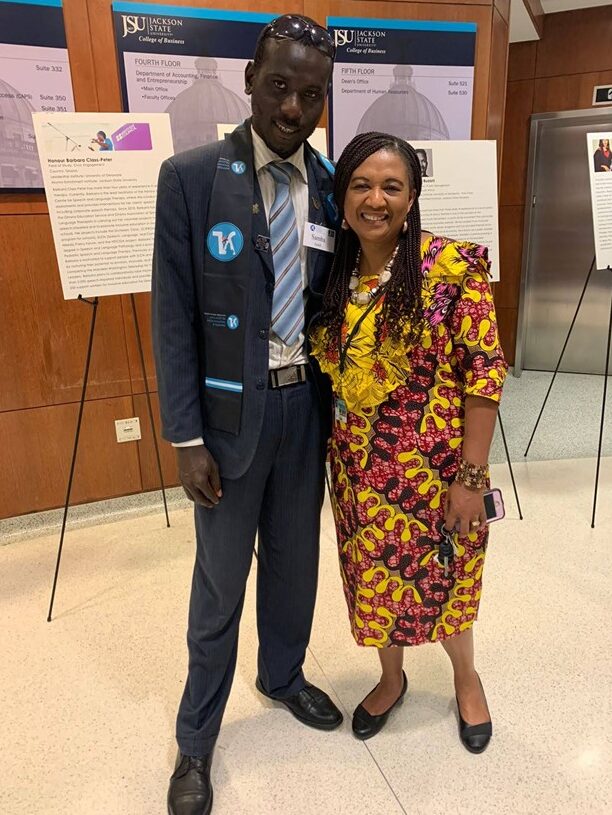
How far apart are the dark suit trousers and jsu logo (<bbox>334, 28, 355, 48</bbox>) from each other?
216 cm

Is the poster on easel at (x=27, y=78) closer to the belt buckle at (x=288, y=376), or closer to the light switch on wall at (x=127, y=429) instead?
the light switch on wall at (x=127, y=429)

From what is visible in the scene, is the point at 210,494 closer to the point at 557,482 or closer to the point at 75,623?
the point at 75,623

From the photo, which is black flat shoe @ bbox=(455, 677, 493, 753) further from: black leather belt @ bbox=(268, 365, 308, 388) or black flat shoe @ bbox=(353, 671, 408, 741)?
black leather belt @ bbox=(268, 365, 308, 388)

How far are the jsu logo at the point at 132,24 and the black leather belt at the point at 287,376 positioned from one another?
2017 mm

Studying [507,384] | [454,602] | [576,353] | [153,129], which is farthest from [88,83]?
[576,353]

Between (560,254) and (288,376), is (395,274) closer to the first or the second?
(288,376)

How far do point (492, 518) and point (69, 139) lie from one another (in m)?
1.85

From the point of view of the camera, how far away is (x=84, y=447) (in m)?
2.98

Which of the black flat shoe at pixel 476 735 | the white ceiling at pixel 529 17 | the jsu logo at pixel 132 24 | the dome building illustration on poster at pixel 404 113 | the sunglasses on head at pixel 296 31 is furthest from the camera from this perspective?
the white ceiling at pixel 529 17

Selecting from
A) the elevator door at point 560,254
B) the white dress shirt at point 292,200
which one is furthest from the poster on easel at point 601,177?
the elevator door at point 560,254

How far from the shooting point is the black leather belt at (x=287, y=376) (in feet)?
4.59

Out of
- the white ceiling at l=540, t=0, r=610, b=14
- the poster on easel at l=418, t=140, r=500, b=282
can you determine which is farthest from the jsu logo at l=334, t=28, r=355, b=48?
the white ceiling at l=540, t=0, r=610, b=14

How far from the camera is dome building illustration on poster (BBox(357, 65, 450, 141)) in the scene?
2.93m

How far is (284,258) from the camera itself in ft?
4.50
